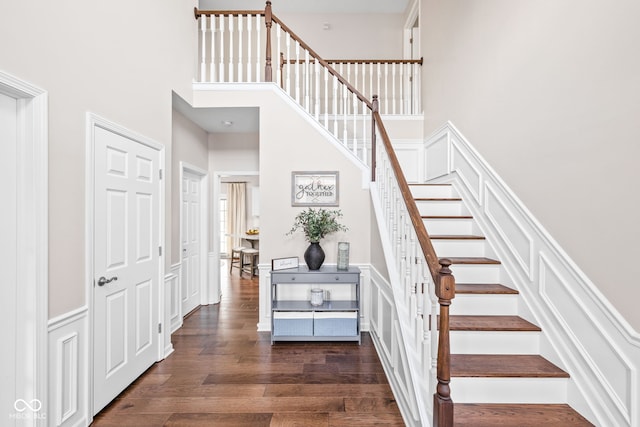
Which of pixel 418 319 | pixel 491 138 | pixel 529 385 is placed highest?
pixel 491 138

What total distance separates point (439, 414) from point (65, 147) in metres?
2.54

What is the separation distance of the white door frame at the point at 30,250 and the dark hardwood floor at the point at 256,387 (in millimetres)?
693

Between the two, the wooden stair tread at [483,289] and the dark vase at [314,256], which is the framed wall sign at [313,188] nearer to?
the dark vase at [314,256]

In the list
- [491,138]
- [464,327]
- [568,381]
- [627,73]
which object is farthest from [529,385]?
[491,138]

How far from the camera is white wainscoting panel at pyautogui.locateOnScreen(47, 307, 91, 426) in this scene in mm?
1803

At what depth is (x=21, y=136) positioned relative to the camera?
1.67 metres

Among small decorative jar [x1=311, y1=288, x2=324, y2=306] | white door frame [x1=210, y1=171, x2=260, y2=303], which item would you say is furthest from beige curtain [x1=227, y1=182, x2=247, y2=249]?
small decorative jar [x1=311, y1=288, x2=324, y2=306]

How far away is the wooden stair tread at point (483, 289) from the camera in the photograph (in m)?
2.28

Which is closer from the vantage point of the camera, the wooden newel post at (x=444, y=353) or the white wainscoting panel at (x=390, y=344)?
the wooden newel post at (x=444, y=353)

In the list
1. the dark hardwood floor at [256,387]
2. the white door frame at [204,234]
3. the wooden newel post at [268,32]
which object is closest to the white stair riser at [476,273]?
the dark hardwood floor at [256,387]

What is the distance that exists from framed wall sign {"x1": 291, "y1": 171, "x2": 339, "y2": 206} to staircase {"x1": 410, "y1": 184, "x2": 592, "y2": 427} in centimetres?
141

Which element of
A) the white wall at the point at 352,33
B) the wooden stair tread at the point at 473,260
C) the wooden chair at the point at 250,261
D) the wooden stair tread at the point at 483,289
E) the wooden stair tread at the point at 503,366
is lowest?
the wooden chair at the point at 250,261

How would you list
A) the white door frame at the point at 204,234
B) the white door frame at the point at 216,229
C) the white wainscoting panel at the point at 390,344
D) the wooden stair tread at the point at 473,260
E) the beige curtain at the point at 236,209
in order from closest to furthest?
the white wainscoting panel at the point at 390,344 < the wooden stair tread at the point at 473,260 < the white door frame at the point at 204,234 < the white door frame at the point at 216,229 < the beige curtain at the point at 236,209

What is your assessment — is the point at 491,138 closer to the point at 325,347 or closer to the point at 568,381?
the point at 568,381
